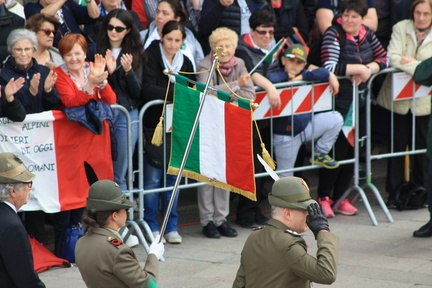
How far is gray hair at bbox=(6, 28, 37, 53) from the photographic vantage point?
314 inches

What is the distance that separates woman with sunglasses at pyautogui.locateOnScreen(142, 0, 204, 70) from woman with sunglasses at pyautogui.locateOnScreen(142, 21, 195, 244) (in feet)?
1.12

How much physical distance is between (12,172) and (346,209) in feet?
19.1

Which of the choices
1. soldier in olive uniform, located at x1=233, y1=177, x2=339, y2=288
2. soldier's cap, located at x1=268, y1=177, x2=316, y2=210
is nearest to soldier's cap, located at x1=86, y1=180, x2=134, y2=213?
soldier in olive uniform, located at x1=233, y1=177, x2=339, y2=288

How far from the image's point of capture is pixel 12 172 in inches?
209

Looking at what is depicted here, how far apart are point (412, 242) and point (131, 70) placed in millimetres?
3547


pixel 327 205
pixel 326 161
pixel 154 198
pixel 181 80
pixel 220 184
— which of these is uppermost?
pixel 181 80

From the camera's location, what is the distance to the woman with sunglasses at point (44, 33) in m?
8.68

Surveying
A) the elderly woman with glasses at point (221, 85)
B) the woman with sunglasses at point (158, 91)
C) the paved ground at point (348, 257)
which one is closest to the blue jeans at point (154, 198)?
the woman with sunglasses at point (158, 91)

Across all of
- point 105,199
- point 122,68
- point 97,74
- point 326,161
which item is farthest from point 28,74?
point 326,161

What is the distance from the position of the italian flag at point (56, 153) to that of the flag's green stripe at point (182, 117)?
696 millimetres

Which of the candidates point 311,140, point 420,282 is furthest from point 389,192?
point 420,282

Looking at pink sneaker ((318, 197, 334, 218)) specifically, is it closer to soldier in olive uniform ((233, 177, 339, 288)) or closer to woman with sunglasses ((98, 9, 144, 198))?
woman with sunglasses ((98, 9, 144, 198))

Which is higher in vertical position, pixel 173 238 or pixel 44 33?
pixel 44 33

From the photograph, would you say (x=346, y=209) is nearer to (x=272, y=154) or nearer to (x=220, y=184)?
(x=272, y=154)
